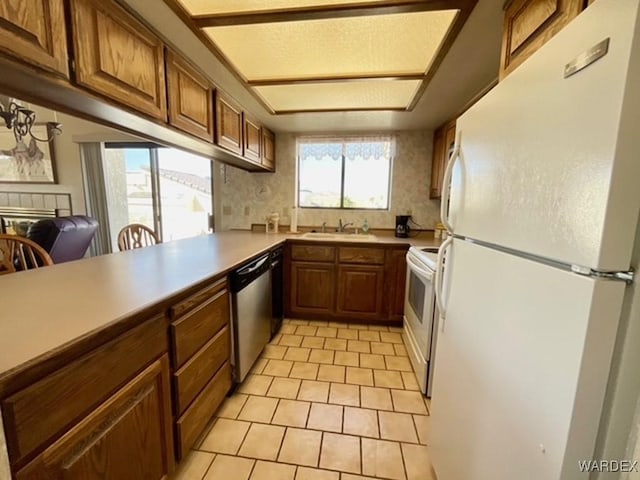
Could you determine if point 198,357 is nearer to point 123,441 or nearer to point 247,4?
point 123,441

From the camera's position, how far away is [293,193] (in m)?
3.54

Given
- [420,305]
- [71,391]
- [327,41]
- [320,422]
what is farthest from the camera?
[420,305]

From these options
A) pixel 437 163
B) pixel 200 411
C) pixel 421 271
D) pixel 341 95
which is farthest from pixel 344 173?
pixel 200 411

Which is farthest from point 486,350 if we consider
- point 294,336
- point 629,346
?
point 294,336

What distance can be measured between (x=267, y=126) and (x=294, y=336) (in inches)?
90.8

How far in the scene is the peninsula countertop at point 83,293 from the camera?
0.70 m

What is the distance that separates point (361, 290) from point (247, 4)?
2425 millimetres

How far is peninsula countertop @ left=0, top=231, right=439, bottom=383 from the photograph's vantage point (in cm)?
70

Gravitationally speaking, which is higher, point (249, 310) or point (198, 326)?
point (198, 326)

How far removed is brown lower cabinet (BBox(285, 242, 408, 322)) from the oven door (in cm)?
25

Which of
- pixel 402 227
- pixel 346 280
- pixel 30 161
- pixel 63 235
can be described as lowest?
pixel 346 280

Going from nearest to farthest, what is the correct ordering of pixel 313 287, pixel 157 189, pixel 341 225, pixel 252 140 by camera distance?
1. pixel 252 140
2. pixel 313 287
3. pixel 341 225
4. pixel 157 189

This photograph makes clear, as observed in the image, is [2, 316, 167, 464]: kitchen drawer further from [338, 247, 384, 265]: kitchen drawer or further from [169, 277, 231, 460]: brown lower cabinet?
[338, 247, 384, 265]: kitchen drawer

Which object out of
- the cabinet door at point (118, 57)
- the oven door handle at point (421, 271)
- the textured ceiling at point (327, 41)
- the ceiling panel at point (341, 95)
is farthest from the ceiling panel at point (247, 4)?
the oven door handle at point (421, 271)
